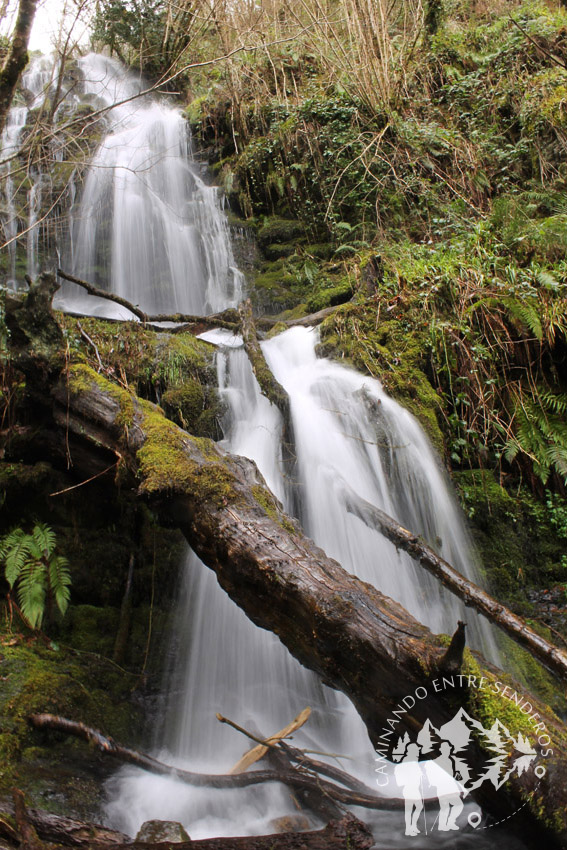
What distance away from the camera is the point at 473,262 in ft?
19.4

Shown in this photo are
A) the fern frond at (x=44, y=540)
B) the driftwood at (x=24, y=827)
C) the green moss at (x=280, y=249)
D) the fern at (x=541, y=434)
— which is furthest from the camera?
the green moss at (x=280, y=249)

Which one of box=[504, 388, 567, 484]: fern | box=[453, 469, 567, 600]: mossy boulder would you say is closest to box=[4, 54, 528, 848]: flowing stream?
box=[453, 469, 567, 600]: mossy boulder

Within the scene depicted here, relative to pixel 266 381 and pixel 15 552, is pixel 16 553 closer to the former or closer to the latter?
pixel 15 552

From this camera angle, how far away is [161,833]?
192 centimetres

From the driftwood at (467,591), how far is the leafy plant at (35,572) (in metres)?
1.87

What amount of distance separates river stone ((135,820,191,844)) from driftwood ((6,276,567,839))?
2.56ft

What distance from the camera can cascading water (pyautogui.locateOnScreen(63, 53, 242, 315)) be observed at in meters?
8.46

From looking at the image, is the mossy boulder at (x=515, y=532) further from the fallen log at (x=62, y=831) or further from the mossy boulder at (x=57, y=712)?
the fallen log at (x=62, y=831)

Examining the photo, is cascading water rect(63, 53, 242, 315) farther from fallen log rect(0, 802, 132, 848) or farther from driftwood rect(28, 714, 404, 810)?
fallen log rect(0, 802, 132, 848)

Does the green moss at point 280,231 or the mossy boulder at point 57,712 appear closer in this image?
the mossy boulder at point 57,712

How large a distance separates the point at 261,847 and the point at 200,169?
449 inches

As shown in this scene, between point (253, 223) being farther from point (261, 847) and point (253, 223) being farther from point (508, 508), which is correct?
point (261, 847)

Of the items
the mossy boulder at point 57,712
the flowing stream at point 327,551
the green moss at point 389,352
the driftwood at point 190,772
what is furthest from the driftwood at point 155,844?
the green moss at point 389,352

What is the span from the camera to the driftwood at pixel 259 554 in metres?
1.85
